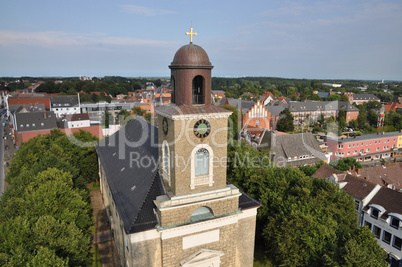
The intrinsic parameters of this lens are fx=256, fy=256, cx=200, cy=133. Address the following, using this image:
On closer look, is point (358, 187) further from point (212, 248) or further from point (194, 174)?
point (194, 174)

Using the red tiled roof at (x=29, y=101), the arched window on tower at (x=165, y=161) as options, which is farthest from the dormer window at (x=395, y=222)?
the red tiled roof at (x=29, y=101)

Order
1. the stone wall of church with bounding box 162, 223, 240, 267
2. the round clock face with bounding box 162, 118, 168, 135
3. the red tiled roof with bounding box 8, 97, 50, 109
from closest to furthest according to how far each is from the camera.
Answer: the stone wall of church with bounding box 162, 223, 240, 267, the round clock face with bounding box 162, 118, 168, 135, the red tiled roof with bounding box 8, 97, 50, 109

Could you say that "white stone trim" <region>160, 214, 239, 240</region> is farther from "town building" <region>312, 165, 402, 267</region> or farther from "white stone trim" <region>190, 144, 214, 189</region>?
"town building" <region>312, 165, 402, 267</region>

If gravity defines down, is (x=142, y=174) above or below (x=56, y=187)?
above

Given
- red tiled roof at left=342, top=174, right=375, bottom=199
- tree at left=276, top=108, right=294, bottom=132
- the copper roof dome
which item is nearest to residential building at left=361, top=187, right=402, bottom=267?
red tiled roof at left=342, top=174, right=375, bottom=199

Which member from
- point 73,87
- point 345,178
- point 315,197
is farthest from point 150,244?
point 73,87

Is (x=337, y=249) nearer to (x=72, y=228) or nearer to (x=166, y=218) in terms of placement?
(x=166, y=218)

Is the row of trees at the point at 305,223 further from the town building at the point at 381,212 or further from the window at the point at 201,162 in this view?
the window at the point at 201,162
